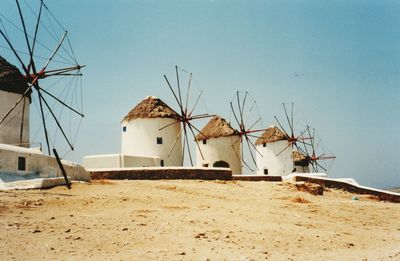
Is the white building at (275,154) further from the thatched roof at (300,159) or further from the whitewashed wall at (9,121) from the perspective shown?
the whitewashed wall at (9,121)

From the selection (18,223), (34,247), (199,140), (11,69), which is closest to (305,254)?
(34,247)

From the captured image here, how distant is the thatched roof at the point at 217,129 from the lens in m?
28.9

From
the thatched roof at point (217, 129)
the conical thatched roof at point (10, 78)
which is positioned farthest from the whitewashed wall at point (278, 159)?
the conical thatched roof at point (10, 78)

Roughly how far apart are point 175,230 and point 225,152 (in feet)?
75.0

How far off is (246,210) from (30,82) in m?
10.2

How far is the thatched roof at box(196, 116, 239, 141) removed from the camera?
28.9 metres

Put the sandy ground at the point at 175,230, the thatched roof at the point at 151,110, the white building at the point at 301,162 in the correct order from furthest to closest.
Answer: the white building at the point at 301,162, the thatched roof at the point at 151,110, the sandy ground at the point at 175,230

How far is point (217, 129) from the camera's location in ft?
96.6

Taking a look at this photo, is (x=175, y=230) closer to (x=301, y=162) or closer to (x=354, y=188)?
(x=354, y=188)

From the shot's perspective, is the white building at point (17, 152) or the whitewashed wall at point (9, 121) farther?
the whitewashed wall at point (9, 121)

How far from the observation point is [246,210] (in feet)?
29.2

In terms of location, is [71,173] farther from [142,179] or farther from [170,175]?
[170,175]

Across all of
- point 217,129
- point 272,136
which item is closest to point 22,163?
point 217,129

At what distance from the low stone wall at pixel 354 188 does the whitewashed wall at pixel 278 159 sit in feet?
43.5
